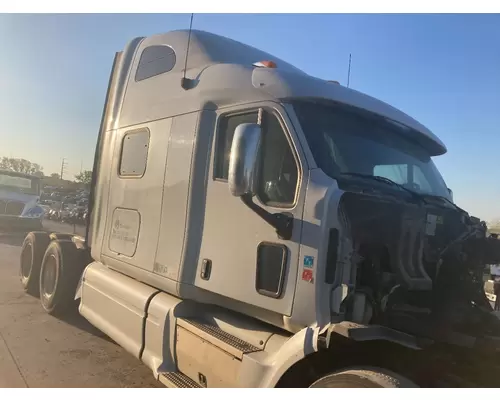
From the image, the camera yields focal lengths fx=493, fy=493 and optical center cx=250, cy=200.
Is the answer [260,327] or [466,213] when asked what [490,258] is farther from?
[260,327]

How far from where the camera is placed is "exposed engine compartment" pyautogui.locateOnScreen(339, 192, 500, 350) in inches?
121

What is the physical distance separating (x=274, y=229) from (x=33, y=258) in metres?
5.15

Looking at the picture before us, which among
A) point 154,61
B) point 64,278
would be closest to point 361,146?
point 154,61

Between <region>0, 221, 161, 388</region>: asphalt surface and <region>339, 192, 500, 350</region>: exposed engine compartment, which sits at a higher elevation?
<region>339, 192, 500, 350</region>: exposed engine compartment

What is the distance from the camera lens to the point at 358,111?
354cm

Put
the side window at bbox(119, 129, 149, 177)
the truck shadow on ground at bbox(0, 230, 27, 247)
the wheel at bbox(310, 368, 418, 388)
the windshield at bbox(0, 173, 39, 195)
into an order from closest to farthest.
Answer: the wheel at bbox(310, 368, 418, 388) → the side window at bbox(119, 129, 149, 177) → the windshield at bbox(0, 173, 39, 195) → the truck shadow on ground at bbox(0, 230, 27, 247)

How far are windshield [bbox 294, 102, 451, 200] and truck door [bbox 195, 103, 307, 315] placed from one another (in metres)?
0.18

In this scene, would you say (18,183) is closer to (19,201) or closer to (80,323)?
(19,201)

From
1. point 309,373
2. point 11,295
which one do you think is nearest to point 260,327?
point 309,373

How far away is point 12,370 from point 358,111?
12.1ft

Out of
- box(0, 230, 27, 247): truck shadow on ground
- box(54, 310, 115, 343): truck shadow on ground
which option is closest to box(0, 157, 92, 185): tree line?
box(54, 310, 115, 343): truck shadow on ground

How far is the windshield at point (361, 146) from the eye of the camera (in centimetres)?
332

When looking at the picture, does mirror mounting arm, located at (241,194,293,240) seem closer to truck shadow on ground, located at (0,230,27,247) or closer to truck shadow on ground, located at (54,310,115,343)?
truck shadow on ground, located at (54,310,115,343)

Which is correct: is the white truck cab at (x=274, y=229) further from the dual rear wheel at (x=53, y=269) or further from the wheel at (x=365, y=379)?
the dual rear wheel at (x=53, y=269)
